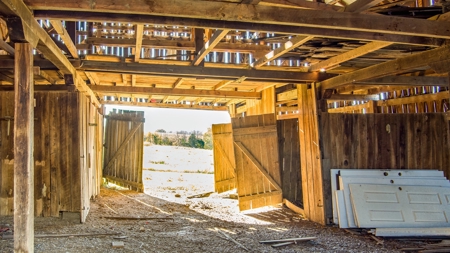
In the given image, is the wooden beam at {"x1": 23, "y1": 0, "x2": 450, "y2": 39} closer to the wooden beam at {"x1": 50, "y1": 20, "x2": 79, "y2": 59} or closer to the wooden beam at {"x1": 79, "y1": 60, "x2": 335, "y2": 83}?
the wooden beam at {"x1": 50, "y1": 20, "x2": 79, "y2": 59}

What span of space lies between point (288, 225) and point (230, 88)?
4088 millimetres

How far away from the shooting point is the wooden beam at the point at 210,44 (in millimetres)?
4102

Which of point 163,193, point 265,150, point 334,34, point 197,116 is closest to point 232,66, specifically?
point 265,150

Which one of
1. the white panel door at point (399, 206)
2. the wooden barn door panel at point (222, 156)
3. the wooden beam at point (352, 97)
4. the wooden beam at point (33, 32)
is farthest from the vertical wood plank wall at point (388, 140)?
the wooden beam at point (33, 32)

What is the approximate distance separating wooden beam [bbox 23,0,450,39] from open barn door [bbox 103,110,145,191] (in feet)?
24.6

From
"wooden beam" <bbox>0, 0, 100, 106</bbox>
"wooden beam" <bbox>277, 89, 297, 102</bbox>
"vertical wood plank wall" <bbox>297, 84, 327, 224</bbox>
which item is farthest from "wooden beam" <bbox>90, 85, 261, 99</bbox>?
"wooden beam" <bbox>0, 0, 100, 106</bbox>

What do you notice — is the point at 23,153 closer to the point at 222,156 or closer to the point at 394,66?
the point at 394,66

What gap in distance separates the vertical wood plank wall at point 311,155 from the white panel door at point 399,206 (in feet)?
2.26

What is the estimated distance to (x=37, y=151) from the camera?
6086mm

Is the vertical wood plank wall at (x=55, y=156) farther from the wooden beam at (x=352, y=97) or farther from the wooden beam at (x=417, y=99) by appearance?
the wooden beam at (x=417, y=99)

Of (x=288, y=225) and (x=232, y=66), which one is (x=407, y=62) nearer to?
(x=232, y=66)

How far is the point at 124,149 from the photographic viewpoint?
1077 cm

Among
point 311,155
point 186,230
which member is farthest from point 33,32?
point 311,155

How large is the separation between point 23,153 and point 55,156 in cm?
289
